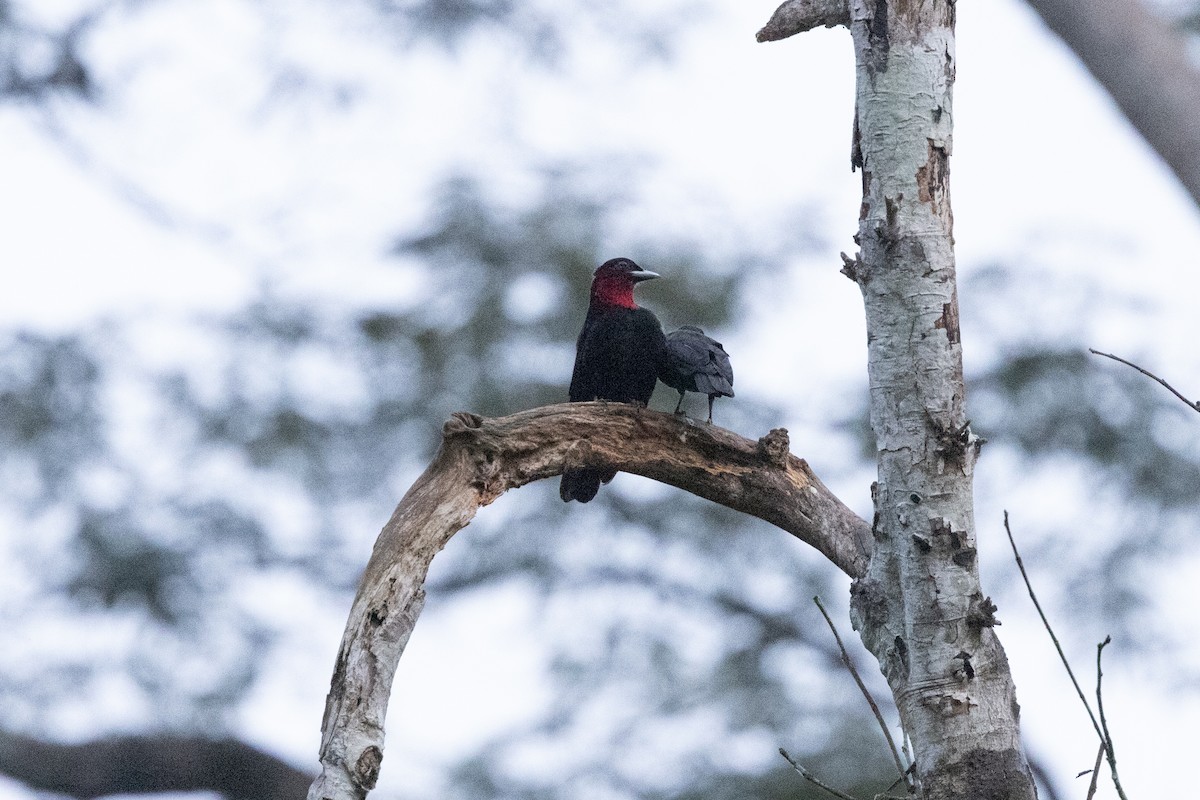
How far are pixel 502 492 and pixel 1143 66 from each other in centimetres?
179

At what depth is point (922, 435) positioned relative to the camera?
2193mm

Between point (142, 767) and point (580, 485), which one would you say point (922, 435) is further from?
point (142, 767)

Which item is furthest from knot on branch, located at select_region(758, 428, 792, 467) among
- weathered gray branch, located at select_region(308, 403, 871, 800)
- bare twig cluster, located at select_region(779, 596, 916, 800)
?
bare twig cluster, located at select_region(779, 596, 916, 800)

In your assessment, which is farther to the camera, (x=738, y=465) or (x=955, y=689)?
(x=738, y=465)

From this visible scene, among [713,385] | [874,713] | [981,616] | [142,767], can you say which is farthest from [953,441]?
[142,767]

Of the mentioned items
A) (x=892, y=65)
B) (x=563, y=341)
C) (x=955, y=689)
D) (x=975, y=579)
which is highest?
(x=563, y=341)

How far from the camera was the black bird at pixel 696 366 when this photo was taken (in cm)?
292

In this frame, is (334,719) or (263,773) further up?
(263,773)

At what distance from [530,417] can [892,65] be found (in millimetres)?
911

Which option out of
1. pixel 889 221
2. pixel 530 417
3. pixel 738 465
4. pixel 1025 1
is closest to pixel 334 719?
pixel 530 417

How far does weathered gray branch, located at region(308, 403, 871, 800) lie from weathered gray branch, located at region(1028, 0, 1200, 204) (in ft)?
3.73

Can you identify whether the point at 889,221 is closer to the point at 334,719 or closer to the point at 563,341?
the point at 334,719

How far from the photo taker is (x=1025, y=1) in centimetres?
329

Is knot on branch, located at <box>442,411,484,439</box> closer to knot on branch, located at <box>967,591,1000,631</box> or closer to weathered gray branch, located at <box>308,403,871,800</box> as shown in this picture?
weathered gray branch, located at <box>308,403,871,800</box>
